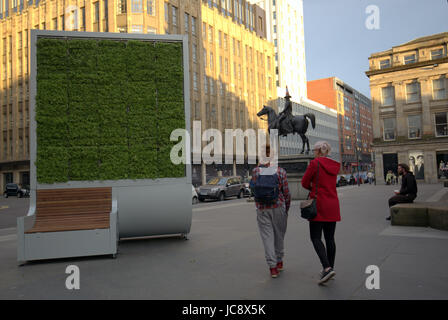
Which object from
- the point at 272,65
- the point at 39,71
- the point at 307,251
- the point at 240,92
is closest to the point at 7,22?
the point at 240,92

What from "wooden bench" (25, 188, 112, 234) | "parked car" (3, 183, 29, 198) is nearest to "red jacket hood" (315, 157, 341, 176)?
"wooden bench" (25, 188, 112, 234)

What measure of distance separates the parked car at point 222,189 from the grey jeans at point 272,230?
1750 centimetres

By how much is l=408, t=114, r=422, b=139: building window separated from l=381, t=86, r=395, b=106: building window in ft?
9.96

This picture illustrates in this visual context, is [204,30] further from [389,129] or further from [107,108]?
[107,108]

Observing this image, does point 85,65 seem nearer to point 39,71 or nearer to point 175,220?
point 39,71

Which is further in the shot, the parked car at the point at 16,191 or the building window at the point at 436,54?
the building window at the point at 436,54

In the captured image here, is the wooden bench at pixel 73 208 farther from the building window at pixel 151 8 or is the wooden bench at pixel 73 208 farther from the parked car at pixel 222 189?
the building window at pixel 151 8

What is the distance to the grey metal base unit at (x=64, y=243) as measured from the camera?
5.96 metres

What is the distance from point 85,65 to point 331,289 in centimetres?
603

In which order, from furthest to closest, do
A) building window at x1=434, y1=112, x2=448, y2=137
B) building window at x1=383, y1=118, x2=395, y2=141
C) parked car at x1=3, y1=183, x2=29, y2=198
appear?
building window at x1=383, y1=118, x2=395, y2=141 → building window at x1=434, y1=112, x2=448, y2=137 → parked car at x1=3, y1=183, x2=29, y2=198

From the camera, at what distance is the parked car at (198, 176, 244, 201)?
2242cm

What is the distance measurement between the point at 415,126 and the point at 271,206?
43.9m

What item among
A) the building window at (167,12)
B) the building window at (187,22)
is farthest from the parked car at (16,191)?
the building window at (187,22)

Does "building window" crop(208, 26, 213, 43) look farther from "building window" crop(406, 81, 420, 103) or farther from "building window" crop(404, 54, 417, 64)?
"building window" crop(406, 81, 420, 103)
